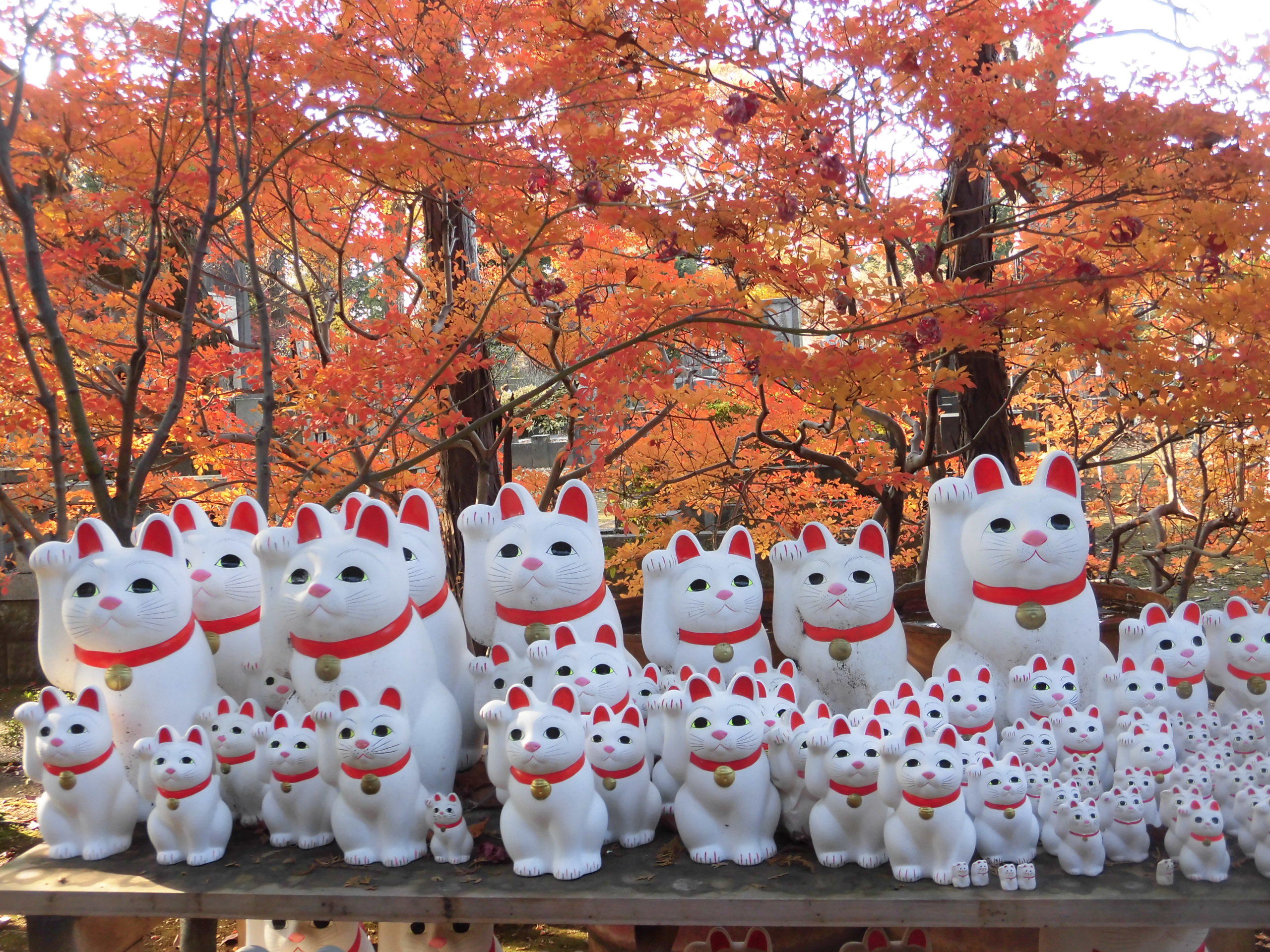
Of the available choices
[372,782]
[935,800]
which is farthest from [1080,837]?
[372,782]

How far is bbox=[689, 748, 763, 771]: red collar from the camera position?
2.78 meters

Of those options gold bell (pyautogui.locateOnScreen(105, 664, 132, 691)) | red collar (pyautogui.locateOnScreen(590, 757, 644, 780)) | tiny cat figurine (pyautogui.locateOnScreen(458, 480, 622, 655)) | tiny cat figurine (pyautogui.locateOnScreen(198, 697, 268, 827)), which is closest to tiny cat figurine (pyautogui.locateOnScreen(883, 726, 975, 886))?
red collar (pyautogui.locateOnScreen(590, 757, 644, 780))

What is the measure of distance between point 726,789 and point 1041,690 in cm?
122

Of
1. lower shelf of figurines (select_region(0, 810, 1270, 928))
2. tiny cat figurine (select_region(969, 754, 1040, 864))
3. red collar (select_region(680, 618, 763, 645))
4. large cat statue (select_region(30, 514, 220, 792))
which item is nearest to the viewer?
lower shelf of figurines (select_region(0, 810, 1270, 928))

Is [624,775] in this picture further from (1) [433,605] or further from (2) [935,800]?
(1) [433,605]

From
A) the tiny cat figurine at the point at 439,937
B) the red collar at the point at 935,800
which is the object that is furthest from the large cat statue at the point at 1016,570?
the tiny cat figurine at the point at 439,937

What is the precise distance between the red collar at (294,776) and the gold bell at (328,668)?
32 centimetres

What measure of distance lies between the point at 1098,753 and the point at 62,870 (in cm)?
328

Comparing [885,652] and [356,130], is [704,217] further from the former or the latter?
[885,652]

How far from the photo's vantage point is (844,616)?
3447 mm

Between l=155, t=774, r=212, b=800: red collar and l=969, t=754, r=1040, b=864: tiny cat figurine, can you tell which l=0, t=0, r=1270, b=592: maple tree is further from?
l=969, t=754, r=1040, b=864: tiny cat figurine

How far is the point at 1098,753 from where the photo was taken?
9.90 ft

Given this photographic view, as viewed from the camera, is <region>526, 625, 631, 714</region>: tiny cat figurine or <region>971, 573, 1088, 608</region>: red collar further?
<region>971, 573, 1088, 608</region>: red collar

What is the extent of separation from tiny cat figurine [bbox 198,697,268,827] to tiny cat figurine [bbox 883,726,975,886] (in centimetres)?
198
